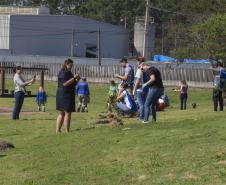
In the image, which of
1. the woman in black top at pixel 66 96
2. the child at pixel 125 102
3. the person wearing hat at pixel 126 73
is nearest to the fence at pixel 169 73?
the child at pixel 125 102

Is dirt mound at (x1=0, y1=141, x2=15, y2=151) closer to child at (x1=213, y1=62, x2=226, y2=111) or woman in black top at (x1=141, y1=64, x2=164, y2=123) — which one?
woman in black top at (x1=141, y1=64, x2=164, y2=123)

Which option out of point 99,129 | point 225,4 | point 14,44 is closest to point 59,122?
point 99,129

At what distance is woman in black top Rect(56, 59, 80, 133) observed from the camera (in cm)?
1619

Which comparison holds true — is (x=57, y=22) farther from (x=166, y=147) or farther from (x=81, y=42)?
(x=166, y=147)

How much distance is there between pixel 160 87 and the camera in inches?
679

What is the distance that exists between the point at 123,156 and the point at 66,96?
4.90 meters

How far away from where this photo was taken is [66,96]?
16.4 meters

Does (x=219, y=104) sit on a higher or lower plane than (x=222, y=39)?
lower

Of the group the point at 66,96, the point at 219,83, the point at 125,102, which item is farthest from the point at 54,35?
the point at 66,96

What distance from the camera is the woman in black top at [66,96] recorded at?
16.2 metres

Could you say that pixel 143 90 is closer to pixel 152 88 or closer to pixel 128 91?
pixel 152 88

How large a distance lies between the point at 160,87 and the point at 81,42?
67.7 meters

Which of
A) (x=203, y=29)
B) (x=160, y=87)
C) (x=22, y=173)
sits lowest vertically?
(x=22, y=173)

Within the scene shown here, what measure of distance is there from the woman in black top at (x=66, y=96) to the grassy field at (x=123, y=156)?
53 centimetres
